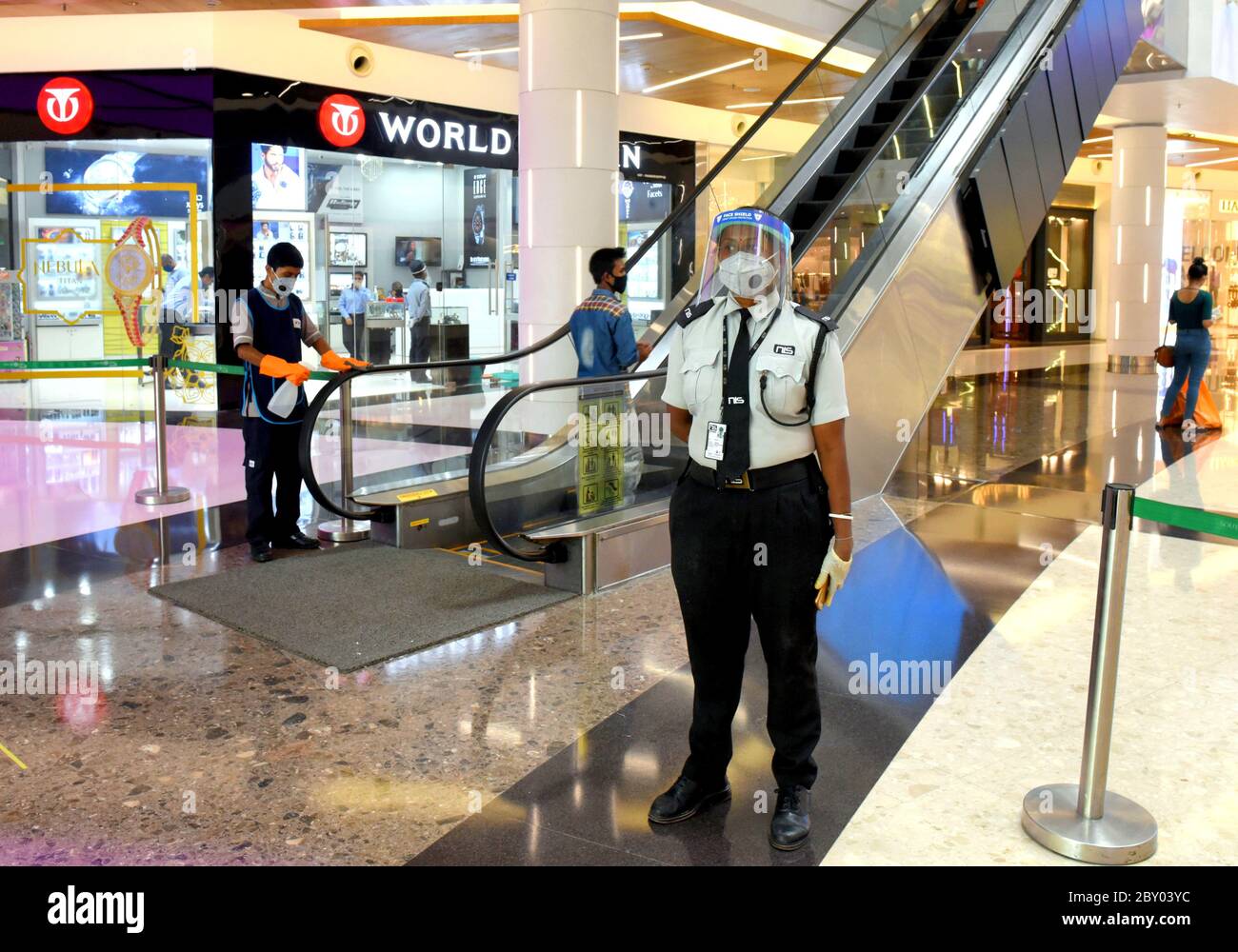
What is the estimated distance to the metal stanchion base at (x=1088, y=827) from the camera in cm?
298

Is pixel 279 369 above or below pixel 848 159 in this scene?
below

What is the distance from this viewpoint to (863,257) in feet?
25.1

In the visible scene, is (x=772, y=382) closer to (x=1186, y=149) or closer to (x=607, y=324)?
(x=607, y=324)

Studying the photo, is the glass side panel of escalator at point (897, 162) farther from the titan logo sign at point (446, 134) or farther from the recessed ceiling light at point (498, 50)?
the titan logo sign at point (446, 134)

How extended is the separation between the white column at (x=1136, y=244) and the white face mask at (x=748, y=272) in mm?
17194

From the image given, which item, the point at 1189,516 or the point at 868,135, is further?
the point at 868,135

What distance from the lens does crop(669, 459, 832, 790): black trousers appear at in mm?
3059

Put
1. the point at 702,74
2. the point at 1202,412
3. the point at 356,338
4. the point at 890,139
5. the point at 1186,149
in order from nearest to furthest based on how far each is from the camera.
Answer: the point at 890,139
the point at 1202,412
the point at 356,338
the point at 702,74
the point at 1186,149

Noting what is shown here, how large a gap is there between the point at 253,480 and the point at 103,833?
3.37 m

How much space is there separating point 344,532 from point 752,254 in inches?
169

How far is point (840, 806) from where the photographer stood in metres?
3.31

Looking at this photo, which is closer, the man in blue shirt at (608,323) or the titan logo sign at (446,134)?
the man in blue shirt at (608,323)

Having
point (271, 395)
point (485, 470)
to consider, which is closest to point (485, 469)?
point (485, 470)

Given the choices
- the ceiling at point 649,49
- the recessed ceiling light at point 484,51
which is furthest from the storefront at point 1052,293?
the recessed ceiling light at point 484,51
